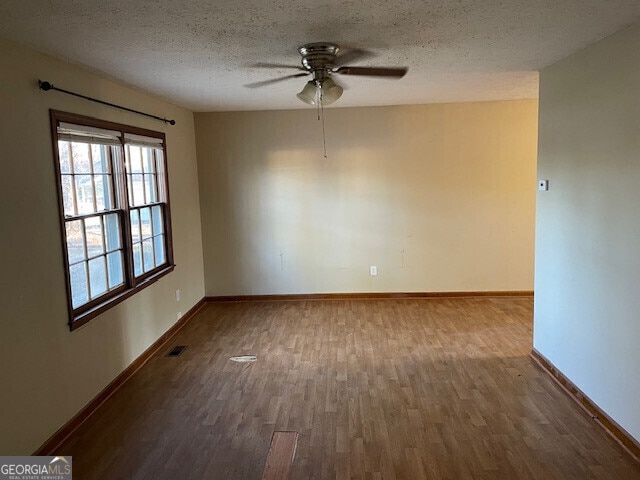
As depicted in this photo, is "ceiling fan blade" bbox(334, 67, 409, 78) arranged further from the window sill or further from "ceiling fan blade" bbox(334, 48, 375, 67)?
the window sill

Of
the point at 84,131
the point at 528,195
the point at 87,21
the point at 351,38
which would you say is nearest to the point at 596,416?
the point at 351,38

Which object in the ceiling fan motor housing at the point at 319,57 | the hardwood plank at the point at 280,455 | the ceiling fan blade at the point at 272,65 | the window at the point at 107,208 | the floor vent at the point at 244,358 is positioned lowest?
the hardwood plank at the point at 280,455

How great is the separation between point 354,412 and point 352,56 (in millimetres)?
2302

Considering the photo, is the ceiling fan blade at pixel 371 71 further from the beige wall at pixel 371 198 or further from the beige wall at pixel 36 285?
the beige wall at pixel 371 198

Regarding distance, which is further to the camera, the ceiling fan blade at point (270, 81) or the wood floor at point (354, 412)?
the ceiling fan blade at point (270, 81)

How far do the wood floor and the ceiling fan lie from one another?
2066 mm

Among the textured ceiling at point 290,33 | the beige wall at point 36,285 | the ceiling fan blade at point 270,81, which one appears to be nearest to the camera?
the textured ceiling at point 290,33

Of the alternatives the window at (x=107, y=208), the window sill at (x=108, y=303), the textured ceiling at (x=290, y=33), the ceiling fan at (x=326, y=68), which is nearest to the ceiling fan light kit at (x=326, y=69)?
the ceiling fan at (x=326, y=68)

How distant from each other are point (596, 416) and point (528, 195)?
→ 126 inches

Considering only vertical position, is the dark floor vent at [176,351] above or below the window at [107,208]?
below

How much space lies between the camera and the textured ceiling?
6.88ft

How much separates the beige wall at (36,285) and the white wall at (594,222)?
326 centimetres

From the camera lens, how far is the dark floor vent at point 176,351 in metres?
4.18

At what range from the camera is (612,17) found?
7.66ft
